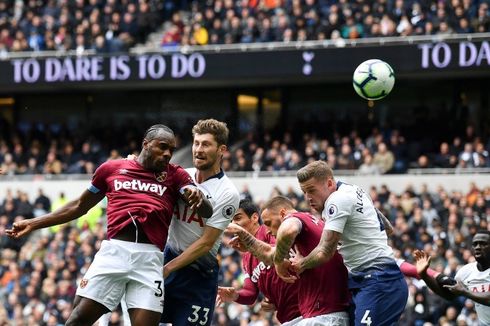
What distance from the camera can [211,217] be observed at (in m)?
8.91

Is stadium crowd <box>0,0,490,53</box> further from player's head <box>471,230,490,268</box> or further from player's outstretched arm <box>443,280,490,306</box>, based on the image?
player's outstretched arm <box>443,280,490,306</box>

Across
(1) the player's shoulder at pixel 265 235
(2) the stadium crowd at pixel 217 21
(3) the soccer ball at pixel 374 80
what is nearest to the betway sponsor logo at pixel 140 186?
(1) the player's shoulder at pixel 265 235

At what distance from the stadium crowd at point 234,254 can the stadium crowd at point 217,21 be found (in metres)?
4.20

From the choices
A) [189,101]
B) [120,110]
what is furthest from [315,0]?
[120,110]

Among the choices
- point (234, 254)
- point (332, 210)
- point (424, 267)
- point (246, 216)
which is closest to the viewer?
point (332, 210)

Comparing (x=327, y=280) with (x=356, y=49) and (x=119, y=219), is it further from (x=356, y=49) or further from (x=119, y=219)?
(x=356, y=49)

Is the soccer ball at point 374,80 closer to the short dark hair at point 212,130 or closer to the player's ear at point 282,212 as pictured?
the player's ear at point 282,212

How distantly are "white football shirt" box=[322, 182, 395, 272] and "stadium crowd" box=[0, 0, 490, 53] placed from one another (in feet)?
50.7

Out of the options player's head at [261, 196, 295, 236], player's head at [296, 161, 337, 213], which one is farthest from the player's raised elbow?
player's head at [261, 196, 295, 236]

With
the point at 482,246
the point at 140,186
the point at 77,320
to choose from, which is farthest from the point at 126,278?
the point at 482,246

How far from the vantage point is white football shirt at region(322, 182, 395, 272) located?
875 cm

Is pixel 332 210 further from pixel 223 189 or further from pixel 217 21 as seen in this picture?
pixel 217 21

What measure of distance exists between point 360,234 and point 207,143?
1.47m

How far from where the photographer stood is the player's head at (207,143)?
8945mm
